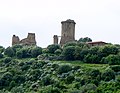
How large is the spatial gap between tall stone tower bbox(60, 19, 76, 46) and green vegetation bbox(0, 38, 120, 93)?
10.6 metres

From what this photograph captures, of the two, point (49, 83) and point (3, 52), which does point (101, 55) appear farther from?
point (3, 52)

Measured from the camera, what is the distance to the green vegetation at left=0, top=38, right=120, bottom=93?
81062mm

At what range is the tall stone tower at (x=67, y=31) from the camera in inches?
5000

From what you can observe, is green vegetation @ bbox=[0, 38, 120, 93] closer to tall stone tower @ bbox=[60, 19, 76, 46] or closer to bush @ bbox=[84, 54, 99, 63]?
bush @ bbox=[84, 54, 99, 63]

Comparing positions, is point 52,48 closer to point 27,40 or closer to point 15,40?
point 27,40

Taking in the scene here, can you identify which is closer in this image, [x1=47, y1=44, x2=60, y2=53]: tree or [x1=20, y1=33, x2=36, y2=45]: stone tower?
[x1=47, y1=44, x2=60, y2=53]: tree

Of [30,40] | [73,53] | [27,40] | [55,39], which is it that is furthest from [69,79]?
[27,40]

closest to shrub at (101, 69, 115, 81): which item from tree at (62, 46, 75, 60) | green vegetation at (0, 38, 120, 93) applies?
green vegetation at (0, 38, 120, 93)

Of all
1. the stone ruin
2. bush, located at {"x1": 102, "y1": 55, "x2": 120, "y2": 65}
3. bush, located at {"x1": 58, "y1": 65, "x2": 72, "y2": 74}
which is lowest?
bush, located at {"x1": 58, "y1": 65, "x2": 72, "y2": 74}

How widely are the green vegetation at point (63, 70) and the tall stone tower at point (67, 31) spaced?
10622 mm

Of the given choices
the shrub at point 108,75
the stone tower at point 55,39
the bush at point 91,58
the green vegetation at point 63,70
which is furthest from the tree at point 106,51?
the stone tower at point 55,39

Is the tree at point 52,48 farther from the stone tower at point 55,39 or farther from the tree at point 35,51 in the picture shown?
the stone tower at point 55,39

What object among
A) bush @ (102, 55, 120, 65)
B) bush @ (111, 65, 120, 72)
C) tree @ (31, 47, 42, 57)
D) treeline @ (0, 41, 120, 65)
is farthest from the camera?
tree @ (31, 47, 42, 57)

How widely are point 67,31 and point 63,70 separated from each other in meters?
36.1
